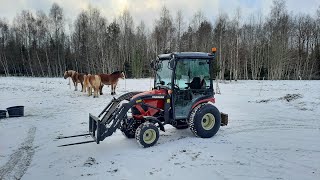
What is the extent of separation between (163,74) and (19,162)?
418cm

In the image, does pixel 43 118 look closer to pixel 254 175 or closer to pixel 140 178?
pixel 140 178

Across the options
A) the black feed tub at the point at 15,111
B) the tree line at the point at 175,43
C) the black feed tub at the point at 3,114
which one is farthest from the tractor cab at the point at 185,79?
the tree line at the point at 175,43

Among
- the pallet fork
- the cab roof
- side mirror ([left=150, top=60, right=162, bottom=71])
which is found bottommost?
the pallet fork

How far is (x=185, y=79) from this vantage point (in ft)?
25.4

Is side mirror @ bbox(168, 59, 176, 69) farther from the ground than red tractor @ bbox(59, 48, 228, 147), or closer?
farther from the ground

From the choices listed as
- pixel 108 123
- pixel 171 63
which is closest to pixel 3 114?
pixel 108 123

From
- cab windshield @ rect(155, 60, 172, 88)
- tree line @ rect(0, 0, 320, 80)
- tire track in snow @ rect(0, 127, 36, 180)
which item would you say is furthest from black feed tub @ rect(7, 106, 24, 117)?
tree line @ rect(0, 0, 320, 80)

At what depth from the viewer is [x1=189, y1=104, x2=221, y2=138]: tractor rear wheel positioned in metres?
7.60

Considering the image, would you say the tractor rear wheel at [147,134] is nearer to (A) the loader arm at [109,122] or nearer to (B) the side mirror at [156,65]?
(A) the loader arm at [109,122]

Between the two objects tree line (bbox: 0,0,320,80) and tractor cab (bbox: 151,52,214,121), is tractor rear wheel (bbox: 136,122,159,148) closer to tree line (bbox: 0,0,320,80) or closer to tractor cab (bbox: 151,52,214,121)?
tractor cab (bbox: 151,52,214,121)

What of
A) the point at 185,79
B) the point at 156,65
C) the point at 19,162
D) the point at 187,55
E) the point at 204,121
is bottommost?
the point at 19,162

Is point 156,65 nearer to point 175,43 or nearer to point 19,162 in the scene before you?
point 19,162

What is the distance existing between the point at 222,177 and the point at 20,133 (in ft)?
21.5

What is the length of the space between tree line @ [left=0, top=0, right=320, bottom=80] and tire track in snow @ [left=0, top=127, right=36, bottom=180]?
3057 centimetres
